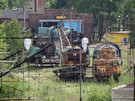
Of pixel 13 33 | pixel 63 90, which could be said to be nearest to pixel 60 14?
pixel 13 33

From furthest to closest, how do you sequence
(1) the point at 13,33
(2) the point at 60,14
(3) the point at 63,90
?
(2) the point at 60,14 < (1) the point at 13,33 < (3) the point at 63,90

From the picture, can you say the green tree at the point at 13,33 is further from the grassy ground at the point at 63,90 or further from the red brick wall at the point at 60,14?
the red brick wall at the point at 60,14

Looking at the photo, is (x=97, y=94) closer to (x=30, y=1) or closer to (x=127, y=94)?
(x=127, y=94)

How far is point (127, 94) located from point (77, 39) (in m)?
36.3

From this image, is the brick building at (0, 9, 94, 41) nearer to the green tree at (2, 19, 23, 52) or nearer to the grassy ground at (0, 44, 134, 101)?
the green tree at (2, 19, 23, 52)

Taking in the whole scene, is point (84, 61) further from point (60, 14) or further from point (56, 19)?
point (56, 19)

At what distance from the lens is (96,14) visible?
75.4 metres

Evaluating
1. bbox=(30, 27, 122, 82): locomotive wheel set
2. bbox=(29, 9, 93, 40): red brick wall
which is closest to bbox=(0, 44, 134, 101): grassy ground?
bbox=(30, 27, 122, 82): locomotive wheel set

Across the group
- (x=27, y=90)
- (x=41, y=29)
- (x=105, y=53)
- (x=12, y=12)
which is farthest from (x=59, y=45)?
(x=12, y=12)

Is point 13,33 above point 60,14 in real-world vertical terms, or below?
above

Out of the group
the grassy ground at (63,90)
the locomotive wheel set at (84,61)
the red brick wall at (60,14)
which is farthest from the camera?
the red brick wall at (60,14)

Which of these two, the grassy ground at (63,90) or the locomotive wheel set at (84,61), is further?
the locomotive wheel set at (84,61)

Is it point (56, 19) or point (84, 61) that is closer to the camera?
point (84, 61)

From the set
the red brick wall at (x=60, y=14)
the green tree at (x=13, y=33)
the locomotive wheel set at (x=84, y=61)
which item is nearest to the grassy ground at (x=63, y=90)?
the locomotive wheel set at (x=84, y=61)
